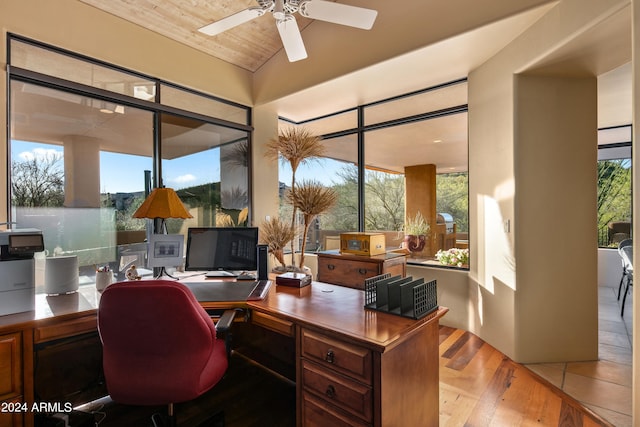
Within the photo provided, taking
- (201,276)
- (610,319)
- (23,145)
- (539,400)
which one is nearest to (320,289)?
(201,276)

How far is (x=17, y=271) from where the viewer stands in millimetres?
1673

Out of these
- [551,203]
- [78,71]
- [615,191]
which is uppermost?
[78,71]

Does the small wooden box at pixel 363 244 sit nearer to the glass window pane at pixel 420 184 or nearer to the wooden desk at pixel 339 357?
the glass window pane at pixel 420 184

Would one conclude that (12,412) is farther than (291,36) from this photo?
No

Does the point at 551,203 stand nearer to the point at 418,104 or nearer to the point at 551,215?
the point at 551,215

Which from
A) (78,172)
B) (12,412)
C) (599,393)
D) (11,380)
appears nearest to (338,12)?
(78,172)

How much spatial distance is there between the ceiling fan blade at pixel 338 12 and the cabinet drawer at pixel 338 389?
2194 mm

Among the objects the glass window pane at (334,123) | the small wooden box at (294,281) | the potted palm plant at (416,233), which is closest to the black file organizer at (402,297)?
the small wooden box at (294,281)

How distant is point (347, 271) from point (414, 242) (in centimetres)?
117

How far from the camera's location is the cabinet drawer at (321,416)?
4.57 feet

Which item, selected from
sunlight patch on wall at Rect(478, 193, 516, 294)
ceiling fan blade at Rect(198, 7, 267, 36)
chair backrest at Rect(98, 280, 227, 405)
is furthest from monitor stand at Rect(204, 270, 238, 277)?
sunlight patch on wall at Rect(478, 193, 516, 294)

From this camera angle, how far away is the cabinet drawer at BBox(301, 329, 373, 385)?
1.33 meters

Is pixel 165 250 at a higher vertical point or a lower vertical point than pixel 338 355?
higher

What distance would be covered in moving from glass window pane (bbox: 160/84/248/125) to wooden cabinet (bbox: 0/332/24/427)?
2.61 meters
